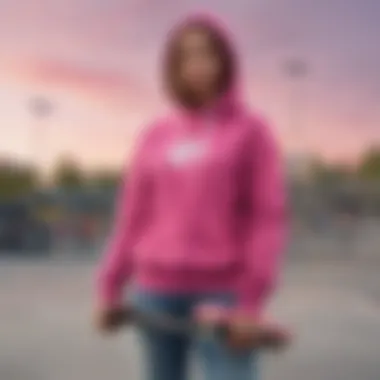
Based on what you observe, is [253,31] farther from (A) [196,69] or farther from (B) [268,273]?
(B) [268,273]

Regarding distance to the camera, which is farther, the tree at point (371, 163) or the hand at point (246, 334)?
the tree at point (371, 163)

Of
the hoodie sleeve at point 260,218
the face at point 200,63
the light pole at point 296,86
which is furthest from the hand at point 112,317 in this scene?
the light pole at point 296,86

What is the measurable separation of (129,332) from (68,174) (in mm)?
229

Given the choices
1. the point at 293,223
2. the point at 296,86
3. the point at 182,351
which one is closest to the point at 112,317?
the point at 182,351

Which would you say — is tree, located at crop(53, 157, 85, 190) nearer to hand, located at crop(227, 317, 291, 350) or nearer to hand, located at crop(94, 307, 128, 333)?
hand, located at crop(94, 307, 128, 333)

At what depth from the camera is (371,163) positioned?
0.93 m

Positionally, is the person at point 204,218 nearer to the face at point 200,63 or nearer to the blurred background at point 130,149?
the face at point 200,63

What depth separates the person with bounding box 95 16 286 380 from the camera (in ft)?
2.12

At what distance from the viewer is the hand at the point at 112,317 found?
70cm

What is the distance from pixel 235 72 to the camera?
2.32 ft

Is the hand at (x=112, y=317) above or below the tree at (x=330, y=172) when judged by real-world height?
below

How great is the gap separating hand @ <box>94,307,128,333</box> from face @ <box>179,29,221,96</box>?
0.72 feet

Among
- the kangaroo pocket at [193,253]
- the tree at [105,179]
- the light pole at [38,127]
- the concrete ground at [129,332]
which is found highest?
the light pole at [38,127]

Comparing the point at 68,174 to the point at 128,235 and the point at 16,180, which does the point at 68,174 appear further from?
the point at 128,235
